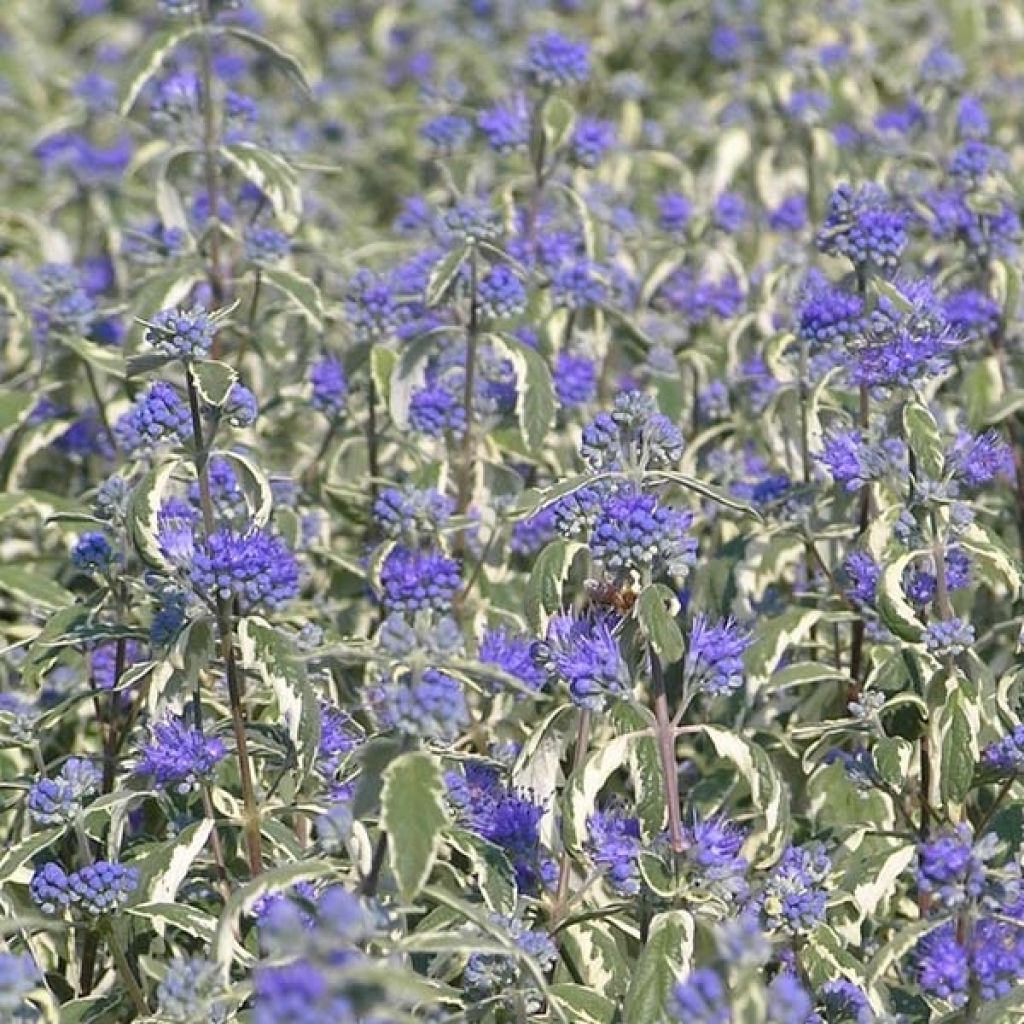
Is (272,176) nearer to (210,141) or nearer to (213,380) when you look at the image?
(210,141)

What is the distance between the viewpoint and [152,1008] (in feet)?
9.66

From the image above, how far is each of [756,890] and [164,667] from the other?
853 mm

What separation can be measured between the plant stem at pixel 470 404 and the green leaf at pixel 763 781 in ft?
3.62

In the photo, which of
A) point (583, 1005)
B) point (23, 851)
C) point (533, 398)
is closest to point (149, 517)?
point (23, 851)

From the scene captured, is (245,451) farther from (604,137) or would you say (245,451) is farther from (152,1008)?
(604,137)

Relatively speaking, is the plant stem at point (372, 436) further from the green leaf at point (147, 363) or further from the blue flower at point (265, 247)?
the green leaf at point (147, 363)

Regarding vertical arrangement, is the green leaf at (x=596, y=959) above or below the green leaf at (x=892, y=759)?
below

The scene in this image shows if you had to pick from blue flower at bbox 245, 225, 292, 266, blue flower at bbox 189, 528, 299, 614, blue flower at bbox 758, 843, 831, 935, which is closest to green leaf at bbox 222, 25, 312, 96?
blue flower at bbox 245, 225, 292, 266

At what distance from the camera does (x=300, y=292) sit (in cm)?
385

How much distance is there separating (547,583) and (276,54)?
150cm

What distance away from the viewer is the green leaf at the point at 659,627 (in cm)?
250

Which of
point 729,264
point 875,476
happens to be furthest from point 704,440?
point 875,476

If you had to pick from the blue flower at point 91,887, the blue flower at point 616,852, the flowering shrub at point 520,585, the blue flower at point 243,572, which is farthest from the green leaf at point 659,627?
the blue flower at point 91,887

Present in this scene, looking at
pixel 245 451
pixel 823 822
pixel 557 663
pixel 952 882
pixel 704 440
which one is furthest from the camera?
pixel 704 440
